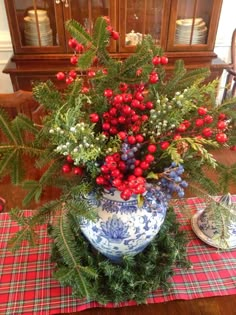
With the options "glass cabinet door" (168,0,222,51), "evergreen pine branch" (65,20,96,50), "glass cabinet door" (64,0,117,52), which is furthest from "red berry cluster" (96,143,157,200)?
"glass cabinet door" (168,0,222,51)

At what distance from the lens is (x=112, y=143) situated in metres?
0.52

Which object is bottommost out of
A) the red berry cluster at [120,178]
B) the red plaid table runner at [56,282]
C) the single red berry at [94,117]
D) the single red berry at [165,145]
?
the red plaid table runner at [56,282]

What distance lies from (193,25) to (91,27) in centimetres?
61

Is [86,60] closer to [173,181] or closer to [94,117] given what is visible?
[94,117]

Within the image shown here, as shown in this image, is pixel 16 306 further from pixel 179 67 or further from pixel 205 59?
pixel 205 59

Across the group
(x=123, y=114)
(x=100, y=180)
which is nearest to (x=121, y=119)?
(x=123, y=114)

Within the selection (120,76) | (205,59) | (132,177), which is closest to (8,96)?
(120,76)

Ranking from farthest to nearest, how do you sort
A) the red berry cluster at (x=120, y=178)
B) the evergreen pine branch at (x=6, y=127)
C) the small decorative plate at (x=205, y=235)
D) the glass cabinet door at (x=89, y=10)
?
the glass cabinet door at (x=89, y=10)
the small decorative plate at (x=205, y=235)
the evergreen pine branch at (x=6, y=127)
the red berry cluster at (x=120, y=178)

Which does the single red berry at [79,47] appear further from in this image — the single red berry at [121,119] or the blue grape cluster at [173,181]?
the blue grape cluster at [173,181]

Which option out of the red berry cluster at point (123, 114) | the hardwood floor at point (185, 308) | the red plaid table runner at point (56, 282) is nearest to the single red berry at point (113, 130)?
the red berry cluster at point (123, 114)

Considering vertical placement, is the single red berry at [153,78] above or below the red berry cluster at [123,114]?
above

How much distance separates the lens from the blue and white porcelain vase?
592mm

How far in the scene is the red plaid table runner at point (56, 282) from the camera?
26.6 inches

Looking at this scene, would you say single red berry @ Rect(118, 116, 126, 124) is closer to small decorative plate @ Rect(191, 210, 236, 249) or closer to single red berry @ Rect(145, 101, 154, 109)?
single red berry @ Rect(145, 101, 154, 109)
